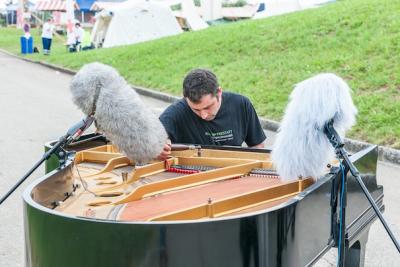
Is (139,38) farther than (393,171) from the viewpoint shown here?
Yes

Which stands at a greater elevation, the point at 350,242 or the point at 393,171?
the point at 350,242

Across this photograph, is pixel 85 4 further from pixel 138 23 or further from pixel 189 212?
pixel 189 212

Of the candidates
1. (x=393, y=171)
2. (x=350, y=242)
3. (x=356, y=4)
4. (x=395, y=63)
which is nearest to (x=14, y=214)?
(x=350, y=242)

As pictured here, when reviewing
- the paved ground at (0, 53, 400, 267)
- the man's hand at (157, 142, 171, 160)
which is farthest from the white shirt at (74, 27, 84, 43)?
the man's hand at (157, 142, 171, 160)

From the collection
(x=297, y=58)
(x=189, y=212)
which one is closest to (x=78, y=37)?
(x=297, y=58)

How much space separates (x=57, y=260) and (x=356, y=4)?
606 inches

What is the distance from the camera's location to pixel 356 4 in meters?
16.8

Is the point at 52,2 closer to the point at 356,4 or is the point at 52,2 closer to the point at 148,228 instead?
the point at 356,4

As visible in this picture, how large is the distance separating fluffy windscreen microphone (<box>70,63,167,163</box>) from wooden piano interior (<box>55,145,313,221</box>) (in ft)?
0.68

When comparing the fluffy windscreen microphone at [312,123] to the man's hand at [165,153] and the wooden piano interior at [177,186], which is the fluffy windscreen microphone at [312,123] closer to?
the wooden piano interior at [177,186]

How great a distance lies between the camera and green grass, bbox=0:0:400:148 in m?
10.6

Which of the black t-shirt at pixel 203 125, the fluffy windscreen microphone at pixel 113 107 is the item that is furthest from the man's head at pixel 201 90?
the fluffy windscreen microphone at pixel 113 107

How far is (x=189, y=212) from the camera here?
2910mm

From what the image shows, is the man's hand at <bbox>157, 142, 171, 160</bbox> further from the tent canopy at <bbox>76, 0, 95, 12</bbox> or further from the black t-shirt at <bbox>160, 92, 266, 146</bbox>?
the tent canopy at <bbox>76, 0, 95, 12</bbox>
